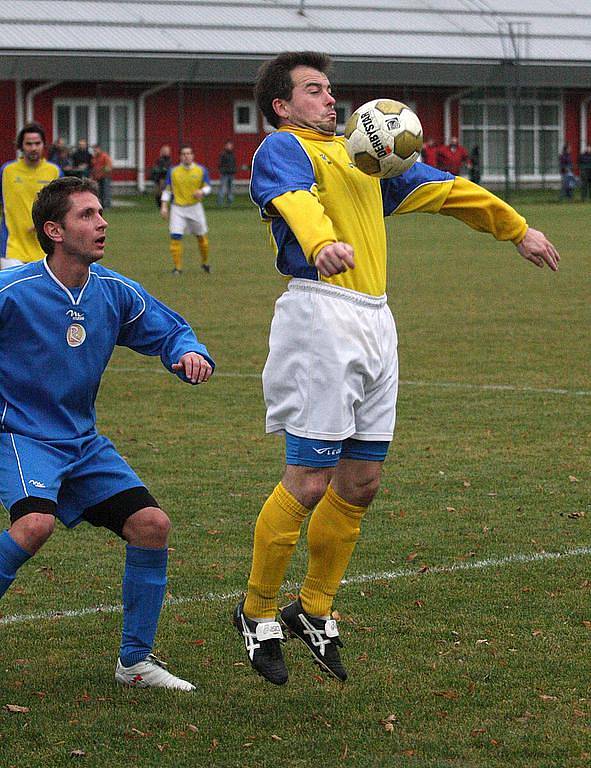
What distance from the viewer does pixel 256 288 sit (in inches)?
762

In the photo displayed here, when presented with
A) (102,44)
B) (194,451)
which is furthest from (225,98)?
(194,451)

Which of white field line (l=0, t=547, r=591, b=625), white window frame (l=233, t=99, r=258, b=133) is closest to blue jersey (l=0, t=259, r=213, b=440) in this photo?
white field line (l=0, t=547, r=591, b=625)

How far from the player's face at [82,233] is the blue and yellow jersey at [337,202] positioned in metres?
0.56

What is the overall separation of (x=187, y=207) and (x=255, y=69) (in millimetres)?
25643

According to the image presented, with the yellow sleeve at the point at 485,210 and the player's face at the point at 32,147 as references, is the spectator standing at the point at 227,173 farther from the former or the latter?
the yellow sleeve at the point at 485,210

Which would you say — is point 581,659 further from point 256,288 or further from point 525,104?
point 525,104

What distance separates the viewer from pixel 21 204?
13258 millimetres

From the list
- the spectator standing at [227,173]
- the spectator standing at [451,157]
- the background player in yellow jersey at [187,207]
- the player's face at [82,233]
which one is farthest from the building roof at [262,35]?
the player's face at [82,233]

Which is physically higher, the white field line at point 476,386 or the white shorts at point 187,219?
the white shorts at point 187,219

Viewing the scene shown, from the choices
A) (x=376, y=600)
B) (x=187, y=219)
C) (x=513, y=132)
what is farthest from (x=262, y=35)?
(x=376, y=600)

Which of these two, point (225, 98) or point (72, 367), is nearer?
point (72, 367)

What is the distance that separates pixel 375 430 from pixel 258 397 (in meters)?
6.00

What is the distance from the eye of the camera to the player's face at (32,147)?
12.5 m

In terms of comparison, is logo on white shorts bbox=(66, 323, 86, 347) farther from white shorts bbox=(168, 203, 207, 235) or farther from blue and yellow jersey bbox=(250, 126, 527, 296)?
white shorts bbox=(168, 203, 207, 235)
